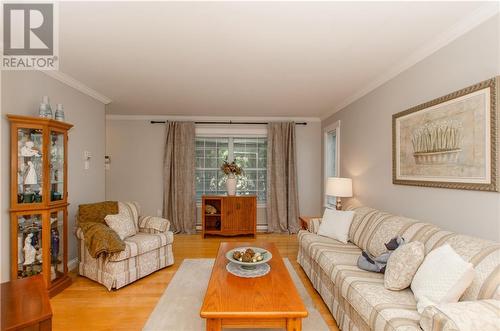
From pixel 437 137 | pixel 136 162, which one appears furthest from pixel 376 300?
pixel 136 162

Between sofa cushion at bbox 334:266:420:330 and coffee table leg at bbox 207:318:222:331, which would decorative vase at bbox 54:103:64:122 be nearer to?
coffee table leg at bbox 207:318:222:331

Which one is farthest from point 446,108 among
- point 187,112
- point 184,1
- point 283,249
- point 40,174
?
point 187,112

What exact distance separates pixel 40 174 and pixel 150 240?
54.1 inches

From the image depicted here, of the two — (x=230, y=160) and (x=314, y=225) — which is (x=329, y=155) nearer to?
(x=230, y=160)

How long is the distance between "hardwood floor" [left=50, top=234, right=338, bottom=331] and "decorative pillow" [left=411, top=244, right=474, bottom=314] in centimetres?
89

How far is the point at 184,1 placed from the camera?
176cm

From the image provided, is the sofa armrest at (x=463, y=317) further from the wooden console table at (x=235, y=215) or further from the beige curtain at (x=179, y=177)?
the beige curtain at (x=179, y=177)

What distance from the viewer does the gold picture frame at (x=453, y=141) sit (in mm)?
1822

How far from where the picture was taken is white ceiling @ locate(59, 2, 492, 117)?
73.3 inches

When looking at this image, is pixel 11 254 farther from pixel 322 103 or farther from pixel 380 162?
pixel 322 103

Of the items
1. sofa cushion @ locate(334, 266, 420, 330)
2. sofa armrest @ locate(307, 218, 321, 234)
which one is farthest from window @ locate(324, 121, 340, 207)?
sofa cushion @ locate(334, 266, 420, 330)

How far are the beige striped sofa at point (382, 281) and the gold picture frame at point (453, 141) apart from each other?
44cm

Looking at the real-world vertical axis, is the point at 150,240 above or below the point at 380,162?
below

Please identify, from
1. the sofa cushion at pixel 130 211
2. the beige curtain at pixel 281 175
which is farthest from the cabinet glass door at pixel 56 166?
the beige curtain at pixel 281 175
